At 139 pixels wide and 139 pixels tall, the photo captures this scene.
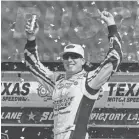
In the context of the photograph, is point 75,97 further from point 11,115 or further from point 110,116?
point 11,115

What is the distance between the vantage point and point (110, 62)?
8.35 ft

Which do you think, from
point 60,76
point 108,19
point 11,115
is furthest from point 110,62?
point 11,115

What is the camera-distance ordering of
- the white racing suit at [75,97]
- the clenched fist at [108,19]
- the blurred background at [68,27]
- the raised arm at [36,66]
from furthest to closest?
the blurred background at [68,27] < the raised arm at [36,66] < the white racing suit at [75,97] < the clenched fist at [108,19]

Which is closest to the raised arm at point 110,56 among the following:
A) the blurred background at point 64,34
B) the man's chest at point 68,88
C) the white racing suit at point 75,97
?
the white racing suit at point 75,97

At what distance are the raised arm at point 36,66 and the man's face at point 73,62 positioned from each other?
0.21 metres

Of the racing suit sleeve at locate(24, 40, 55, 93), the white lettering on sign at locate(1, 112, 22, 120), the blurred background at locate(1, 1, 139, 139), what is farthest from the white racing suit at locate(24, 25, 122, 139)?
the white lettering on sign at locate(1, 112, 22, 120)

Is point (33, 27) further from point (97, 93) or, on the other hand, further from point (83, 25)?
point (97, 93)

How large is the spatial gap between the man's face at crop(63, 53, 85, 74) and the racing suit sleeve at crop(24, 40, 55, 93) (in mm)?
207

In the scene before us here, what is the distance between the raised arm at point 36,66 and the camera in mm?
2781

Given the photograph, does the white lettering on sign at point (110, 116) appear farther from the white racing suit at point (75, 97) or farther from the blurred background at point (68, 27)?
the blurred background at point (68, 27)

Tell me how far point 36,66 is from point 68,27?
1.47 feet

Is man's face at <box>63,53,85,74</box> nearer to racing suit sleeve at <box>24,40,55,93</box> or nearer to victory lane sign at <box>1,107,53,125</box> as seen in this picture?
racing suit sleeve at <box>24,40,55,93</box>

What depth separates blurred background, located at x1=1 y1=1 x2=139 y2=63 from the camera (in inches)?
114

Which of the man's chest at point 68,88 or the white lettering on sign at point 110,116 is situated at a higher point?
the man's chest at point 68,88
